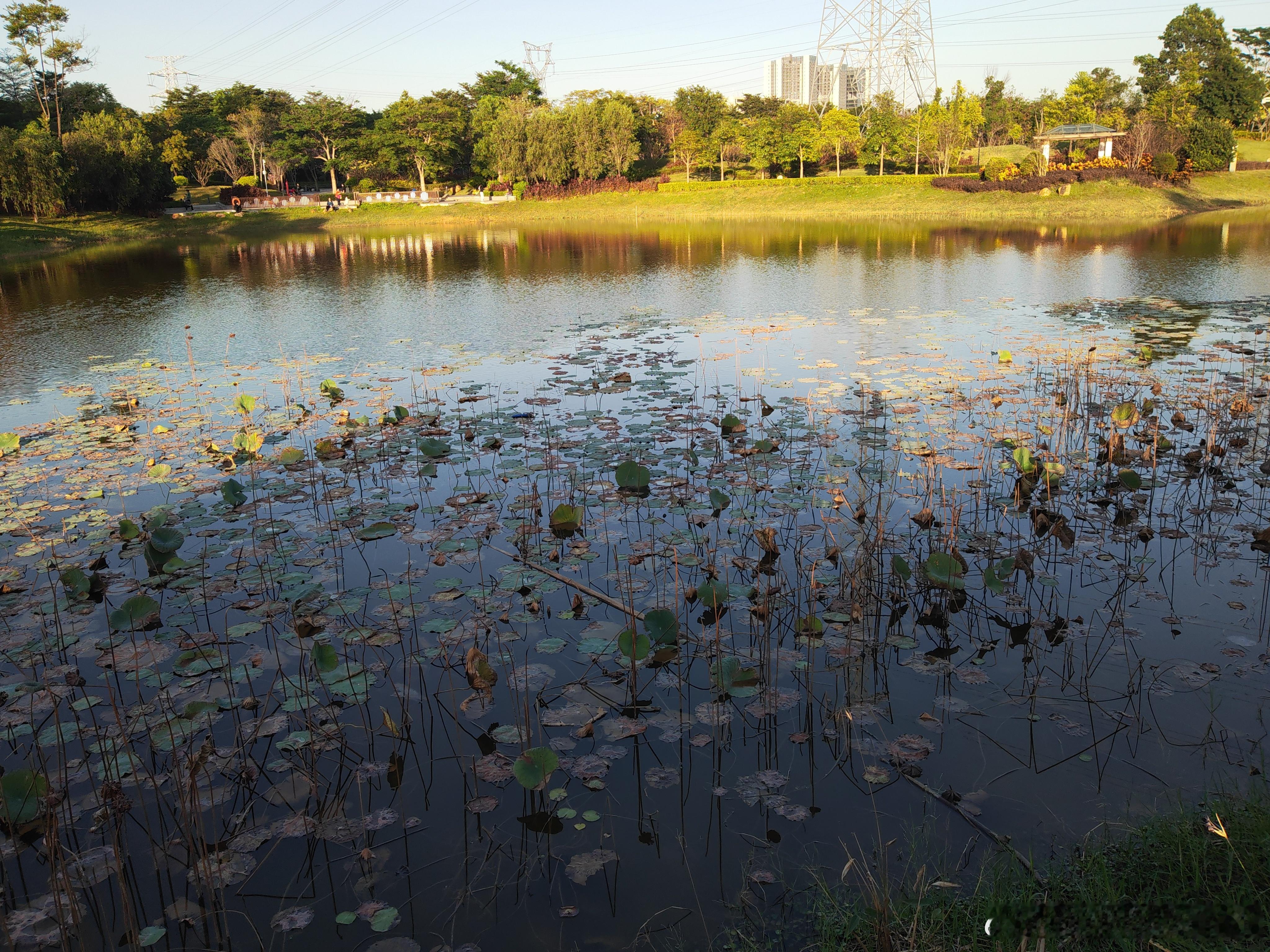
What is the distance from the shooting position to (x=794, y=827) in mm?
2840

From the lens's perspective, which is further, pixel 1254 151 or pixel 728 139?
pixel 728 139

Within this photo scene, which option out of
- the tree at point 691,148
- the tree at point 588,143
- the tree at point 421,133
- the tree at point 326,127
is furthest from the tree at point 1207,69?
the tree at point 326,127

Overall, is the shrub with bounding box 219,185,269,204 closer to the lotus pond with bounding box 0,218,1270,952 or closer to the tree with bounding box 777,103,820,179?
the tree with bounding box 777,103,820,179

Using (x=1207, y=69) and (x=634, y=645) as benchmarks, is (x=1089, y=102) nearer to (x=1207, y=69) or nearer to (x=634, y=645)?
(x=1207, y=69)

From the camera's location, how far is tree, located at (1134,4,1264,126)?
42.4 metres

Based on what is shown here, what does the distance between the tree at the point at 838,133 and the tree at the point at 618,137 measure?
11.2 m

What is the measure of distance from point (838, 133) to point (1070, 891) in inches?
1938

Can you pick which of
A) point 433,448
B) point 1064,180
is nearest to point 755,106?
point 1064,180

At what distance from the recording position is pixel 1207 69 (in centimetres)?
4497

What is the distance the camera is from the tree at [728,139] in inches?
1891

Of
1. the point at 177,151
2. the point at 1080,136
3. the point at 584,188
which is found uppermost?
the point at 177,151

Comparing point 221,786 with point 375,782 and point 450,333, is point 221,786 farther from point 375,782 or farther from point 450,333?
point 450,333

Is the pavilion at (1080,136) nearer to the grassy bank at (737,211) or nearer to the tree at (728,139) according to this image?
the grassy bank at (737,211)

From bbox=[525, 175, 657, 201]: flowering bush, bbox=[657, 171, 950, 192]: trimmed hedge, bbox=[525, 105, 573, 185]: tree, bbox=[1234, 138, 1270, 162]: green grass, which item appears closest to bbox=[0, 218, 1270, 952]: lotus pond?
bbox=[657, 171, 950, 192]: trimmed hedge
